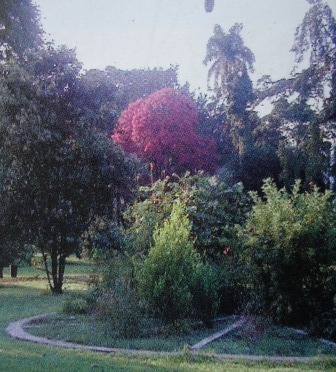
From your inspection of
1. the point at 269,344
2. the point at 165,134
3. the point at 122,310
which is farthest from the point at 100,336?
the point at 165,134

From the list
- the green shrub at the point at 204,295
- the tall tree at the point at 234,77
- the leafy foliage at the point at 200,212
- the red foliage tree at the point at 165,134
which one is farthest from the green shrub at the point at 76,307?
the tall tree at the point at 234,77

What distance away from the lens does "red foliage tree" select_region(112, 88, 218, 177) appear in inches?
799

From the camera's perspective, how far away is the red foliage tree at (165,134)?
66.6 feet

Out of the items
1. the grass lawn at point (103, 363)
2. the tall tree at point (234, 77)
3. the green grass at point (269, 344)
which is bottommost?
the green grass at point (269, 344)

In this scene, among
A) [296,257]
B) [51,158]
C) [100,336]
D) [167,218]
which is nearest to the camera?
[100,336]

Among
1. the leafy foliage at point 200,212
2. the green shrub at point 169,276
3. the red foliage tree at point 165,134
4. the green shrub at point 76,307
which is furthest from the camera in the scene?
the red foliage tree at point 165,134

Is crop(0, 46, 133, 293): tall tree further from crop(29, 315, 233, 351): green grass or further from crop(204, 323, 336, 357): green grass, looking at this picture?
crop(204, 323, 336, 357): green grass

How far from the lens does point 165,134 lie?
20312 millimetres

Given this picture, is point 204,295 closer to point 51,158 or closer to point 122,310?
point 122,310

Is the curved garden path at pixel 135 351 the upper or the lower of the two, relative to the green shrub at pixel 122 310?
lower

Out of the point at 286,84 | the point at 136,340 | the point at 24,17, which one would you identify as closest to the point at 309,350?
the point at 136,340

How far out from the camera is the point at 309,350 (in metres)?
7.19

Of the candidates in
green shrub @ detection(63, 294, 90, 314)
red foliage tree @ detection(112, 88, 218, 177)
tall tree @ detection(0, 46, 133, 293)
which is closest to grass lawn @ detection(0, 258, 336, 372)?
green shrub @ detection(63, 294, 90, 314)

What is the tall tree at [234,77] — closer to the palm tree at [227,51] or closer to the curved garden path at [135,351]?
the palm tree at [227,51]
